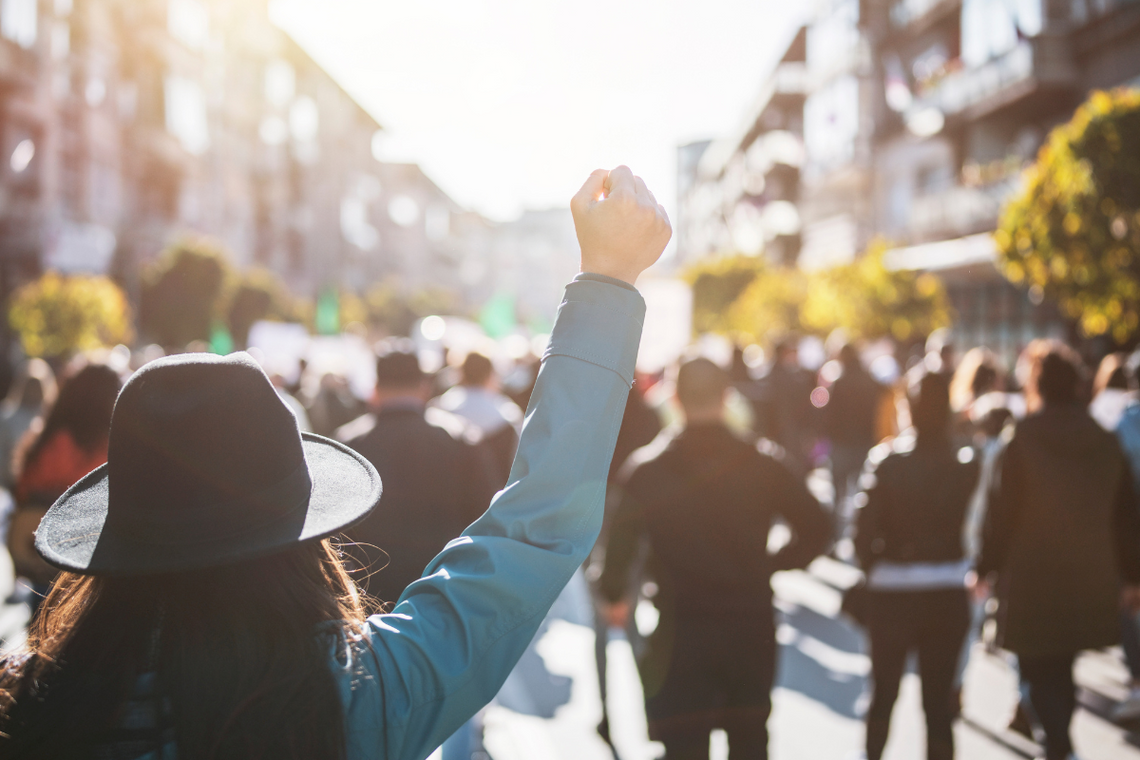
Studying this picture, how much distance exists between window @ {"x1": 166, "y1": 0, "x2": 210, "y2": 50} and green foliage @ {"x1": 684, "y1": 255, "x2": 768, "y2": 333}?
72.5 feet

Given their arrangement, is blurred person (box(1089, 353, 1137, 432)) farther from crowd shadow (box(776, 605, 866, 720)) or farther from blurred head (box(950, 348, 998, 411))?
crowd shadow (box(776, 605, 866, 720))

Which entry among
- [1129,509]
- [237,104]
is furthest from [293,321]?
[1129,509]

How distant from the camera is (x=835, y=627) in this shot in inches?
277

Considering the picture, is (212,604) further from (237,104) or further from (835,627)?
(237,104)

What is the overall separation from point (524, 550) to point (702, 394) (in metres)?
2.48

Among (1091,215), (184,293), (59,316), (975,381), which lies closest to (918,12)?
(1091,215)

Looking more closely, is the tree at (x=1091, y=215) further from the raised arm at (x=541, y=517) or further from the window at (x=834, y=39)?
the window at (x=834, y=39)

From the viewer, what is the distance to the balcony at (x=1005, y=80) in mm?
21344

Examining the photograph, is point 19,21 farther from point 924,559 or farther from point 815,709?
point 924,559

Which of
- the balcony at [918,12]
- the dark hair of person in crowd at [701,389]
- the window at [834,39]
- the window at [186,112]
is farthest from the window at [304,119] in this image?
the dark hair of person in crowd at [701,389]

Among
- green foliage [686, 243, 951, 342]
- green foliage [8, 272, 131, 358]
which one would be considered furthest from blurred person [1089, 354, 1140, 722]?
green foliage [8, 272, 131, 358]

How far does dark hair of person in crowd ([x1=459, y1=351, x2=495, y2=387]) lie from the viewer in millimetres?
6488

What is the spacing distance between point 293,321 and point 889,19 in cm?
2382

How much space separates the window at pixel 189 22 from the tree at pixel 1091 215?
31748 mm
